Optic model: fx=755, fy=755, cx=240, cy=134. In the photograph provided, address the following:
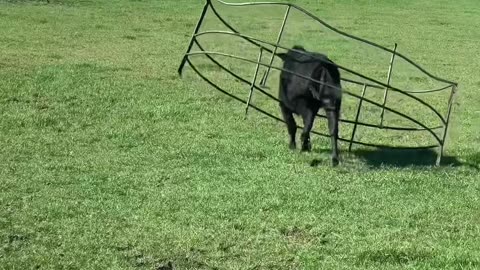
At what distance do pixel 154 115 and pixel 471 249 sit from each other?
14.1ft

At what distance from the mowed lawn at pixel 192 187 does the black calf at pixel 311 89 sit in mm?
391

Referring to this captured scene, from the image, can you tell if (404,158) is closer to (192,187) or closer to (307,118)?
(307,118)

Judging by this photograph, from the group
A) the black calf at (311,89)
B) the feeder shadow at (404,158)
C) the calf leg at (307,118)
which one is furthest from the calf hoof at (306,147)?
the feeder shadow at (404,158)

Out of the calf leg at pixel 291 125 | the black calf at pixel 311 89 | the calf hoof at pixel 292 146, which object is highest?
the black calf at pixel 311 89

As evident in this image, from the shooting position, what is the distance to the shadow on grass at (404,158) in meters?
6.98

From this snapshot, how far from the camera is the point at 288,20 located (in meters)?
8.27

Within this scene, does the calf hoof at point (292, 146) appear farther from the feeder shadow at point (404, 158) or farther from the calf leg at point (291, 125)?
the feeder shadow at point (404, 158)

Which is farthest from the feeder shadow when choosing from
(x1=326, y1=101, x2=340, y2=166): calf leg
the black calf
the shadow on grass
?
the black calf

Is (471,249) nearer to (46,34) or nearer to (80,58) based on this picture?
(80,58)

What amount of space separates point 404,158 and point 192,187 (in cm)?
237

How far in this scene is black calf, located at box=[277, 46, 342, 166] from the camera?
21.9 ft

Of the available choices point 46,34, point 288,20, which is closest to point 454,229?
point 288,20

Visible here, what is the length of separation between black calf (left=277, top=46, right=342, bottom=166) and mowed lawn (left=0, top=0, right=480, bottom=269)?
1.28 ft

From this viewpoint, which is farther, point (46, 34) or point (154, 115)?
point (46, 34)
